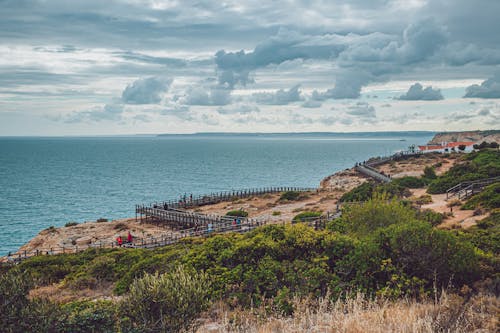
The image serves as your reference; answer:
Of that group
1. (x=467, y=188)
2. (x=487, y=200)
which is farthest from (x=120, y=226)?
(x=487, y=200)

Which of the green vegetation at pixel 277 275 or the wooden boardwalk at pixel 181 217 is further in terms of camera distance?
the wooden boardwalk at pixel 181 217

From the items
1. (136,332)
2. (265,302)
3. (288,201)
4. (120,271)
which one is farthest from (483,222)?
(288,201)

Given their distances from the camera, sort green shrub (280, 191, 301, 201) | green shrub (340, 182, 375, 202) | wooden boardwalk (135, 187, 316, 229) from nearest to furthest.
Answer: green shrub (340, 182, 375, 202) → wooden boardwalk (135, 187, 316, 229) → green shrub (280, 191, 301, 201)

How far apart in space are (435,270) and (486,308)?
1.86 metres

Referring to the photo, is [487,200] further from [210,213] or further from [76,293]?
[210,213]

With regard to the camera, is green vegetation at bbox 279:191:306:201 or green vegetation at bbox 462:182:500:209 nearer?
green vegetation at bbox 462:182:500:209

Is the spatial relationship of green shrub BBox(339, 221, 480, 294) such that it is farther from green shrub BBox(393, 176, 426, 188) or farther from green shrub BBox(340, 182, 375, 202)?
green shrub BBox(393, 176, 426, 188)

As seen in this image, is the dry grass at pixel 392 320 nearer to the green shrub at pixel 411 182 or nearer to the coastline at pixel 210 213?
the coastline at pixel 210 213

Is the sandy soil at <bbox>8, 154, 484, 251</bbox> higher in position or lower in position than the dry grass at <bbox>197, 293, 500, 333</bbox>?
lower

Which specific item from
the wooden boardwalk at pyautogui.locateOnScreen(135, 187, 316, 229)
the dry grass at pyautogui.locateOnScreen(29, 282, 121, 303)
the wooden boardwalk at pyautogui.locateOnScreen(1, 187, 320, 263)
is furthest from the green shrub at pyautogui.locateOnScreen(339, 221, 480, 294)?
the wooden boardwalk at pyautogui.locateOnScreen(135, 187, 316, 229)

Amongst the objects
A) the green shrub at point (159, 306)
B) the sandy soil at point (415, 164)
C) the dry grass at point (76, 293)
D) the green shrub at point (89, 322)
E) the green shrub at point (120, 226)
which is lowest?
the green shrub at point (120, 226)

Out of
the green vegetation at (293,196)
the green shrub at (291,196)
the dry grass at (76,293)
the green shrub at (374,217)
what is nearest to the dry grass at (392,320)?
the dry grass at (76,293)

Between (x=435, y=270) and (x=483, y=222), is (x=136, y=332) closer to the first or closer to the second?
(x=435, y=270)

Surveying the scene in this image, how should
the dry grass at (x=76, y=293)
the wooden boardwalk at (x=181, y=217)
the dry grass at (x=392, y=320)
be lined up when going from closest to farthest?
the dry grass at (x=392, y=320), the dry grass at (x=76, y=293), the wooden boardwalk at (x=181, y=217)
